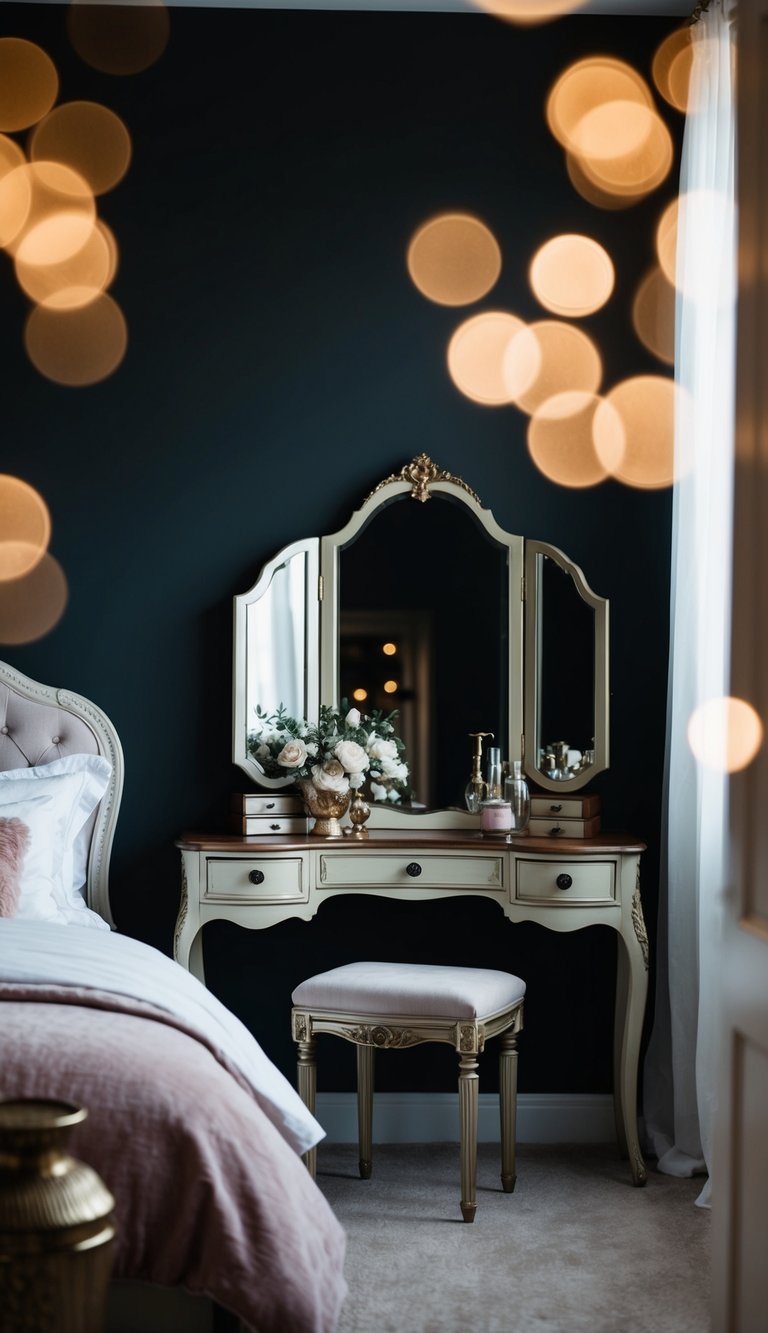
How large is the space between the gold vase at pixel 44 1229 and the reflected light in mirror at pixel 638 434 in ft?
10.1

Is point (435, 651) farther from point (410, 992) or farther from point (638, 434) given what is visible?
point (410, 992)

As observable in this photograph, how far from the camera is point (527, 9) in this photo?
4.38 metres

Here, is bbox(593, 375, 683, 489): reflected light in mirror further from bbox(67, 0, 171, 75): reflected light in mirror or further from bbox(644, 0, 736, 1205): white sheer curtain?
bbox(67, 0, 171, 75): reflected light in mirror

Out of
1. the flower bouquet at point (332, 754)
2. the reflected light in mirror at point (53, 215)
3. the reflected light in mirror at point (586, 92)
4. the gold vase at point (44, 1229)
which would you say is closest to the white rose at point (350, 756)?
the flower bouquet at point (332, 754)

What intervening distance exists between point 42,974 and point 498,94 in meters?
3.26

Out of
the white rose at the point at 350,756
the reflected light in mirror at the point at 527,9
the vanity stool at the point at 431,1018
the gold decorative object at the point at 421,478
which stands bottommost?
the vanity stool at the point at 431,1018

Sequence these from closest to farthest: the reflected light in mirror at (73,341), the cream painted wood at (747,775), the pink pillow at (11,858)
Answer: the cream painted wood at (747,775), the pink pillow at (11,858), the reflected light in mirror at (73,341)

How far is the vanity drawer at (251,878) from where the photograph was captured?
152 inches

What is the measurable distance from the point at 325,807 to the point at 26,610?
46.0 inches

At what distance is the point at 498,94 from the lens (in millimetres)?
4422

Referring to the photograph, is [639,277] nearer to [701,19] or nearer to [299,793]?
[701,19]

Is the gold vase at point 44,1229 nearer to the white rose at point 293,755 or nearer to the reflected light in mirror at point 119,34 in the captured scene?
the white rose at point 293,755

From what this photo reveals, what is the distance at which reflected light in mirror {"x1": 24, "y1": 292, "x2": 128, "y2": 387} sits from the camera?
14.3 ft

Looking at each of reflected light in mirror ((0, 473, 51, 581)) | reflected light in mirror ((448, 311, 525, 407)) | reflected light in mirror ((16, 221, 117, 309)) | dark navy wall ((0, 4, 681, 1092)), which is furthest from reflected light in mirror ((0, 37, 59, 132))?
reflected light in mirror ((448, 311, 525, 407))
